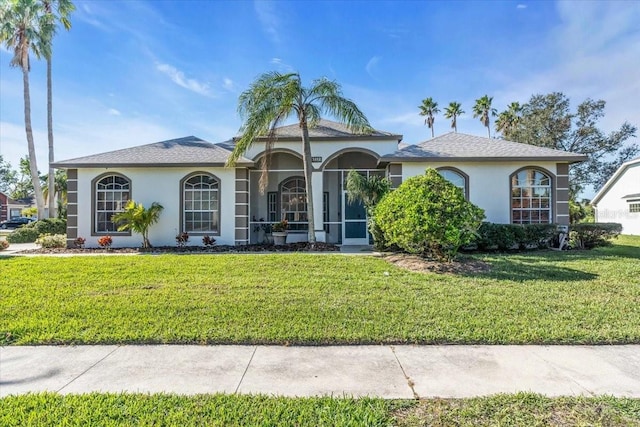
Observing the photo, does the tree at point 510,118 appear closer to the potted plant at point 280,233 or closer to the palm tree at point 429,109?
the palm tree at point 429,109

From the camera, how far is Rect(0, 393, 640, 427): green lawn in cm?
261

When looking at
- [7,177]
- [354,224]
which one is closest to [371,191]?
[354,224]

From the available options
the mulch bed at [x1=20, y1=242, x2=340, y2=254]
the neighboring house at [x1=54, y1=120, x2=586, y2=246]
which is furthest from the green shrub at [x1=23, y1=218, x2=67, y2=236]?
the neighboring house at [x1=54, y1=120, x2=586, y2=246]

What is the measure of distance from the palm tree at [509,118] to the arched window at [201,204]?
31400 mm

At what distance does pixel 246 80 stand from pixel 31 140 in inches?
706

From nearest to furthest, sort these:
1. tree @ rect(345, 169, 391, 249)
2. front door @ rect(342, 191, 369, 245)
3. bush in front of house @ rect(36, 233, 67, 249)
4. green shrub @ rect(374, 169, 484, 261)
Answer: green shrub @ rect(374, 169, 484, 261) < tree @ rect(345, 169, 391, 249) < bush in front of house @ rect(36, 233, 67, 249) < front door @ rect(342, 191, 369, 245)

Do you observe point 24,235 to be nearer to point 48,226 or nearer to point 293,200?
point 48,226

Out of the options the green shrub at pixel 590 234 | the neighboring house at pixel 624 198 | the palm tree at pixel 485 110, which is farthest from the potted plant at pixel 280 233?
the palm tree at pixel 485 110

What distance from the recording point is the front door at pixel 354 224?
14406mm

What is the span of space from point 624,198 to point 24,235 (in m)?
39.3

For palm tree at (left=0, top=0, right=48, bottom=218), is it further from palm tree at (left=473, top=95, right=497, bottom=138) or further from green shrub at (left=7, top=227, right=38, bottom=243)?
palm tree at (left=473, top=95, right=497, bottom=138)

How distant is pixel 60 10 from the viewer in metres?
21.7

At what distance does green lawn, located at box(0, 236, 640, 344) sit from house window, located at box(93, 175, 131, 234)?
433cm

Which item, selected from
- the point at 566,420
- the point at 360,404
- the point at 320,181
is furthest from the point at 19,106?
the point at 566,420
